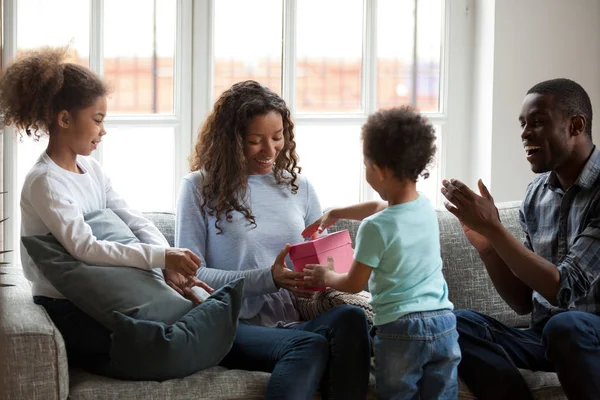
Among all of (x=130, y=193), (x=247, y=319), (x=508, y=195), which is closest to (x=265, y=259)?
(x=247, y=319)

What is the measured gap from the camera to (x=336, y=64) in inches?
131

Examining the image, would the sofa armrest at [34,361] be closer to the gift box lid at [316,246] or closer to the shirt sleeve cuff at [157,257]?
the shirt sleeve cuff at [157,257]

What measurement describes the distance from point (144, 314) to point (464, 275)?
1.12 meters

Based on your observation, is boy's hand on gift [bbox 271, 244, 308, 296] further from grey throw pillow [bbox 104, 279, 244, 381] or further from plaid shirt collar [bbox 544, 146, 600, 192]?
plaid shirt collar [bbox 544, 146, 600, 192]

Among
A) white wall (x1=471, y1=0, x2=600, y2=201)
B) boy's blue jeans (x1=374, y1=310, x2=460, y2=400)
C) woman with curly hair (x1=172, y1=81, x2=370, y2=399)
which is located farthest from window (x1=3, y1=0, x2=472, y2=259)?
boy's blue jeans (x1=374, y1=310, x2=460, y2=400)

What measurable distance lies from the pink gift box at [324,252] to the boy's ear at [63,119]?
72 centimetres

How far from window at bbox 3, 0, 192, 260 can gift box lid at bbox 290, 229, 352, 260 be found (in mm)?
1092

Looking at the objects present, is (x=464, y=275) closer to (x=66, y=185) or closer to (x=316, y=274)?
(x=316, y=274)

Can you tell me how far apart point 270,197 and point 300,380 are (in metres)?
0.65

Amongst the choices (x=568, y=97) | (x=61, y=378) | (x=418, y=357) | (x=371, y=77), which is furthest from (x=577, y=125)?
(x=61, y=378)

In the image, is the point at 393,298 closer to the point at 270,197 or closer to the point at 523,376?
the point at 523,376

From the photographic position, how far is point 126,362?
6.56ft

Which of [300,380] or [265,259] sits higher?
[265,259]

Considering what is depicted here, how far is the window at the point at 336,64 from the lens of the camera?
3256mm
